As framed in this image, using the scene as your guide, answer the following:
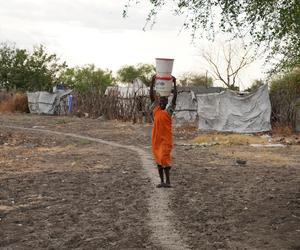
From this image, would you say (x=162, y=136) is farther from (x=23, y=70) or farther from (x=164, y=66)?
(x=23, y=70)

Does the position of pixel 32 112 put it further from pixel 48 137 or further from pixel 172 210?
pixel 172 210

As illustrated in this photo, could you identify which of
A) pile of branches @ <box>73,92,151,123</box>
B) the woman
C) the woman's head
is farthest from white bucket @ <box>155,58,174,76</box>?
pile of branches @ <box>73,92,151,123</box>

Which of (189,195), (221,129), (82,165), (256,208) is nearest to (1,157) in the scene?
(82,165)

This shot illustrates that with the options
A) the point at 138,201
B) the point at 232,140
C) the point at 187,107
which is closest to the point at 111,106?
the point at 187,107

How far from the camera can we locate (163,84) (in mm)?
8359

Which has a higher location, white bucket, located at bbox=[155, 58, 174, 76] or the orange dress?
white bucket, located at bbox=[155, 58, 174, 76]

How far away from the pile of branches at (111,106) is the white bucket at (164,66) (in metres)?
19.9

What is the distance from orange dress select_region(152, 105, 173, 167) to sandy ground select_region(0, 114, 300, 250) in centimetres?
58

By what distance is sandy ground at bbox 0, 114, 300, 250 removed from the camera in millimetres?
6363

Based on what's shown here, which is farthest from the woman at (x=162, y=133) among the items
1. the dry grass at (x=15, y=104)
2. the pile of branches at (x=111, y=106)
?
the dry grass at (x=15, y=104)

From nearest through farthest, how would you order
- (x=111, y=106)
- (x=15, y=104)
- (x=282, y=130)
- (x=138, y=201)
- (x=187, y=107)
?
(x=138, y=201) → (x=282, y=130) → (x=187, y=107) → (x=111, y=106) → (x=15, y=104)

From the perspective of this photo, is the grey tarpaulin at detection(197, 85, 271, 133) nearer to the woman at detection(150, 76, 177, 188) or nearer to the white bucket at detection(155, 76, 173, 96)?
the woman at detection(150, 76, 177, 188)

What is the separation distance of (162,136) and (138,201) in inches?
50.1

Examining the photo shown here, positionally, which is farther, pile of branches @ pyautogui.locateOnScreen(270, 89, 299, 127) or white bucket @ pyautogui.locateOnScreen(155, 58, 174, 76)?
pile of branches @ pyautogui.locateOnScreen(270, 89, 299, 127)
